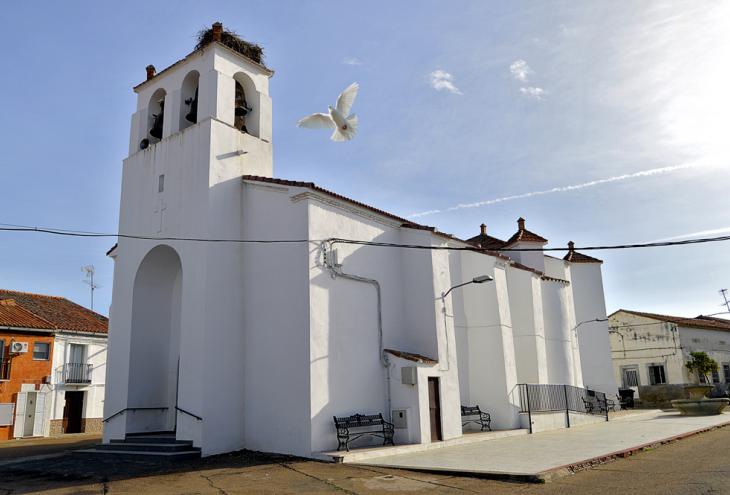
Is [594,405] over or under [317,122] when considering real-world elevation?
under

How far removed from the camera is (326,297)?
1413 cm

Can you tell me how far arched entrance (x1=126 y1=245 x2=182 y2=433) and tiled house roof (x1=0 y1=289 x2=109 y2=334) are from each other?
12.3m

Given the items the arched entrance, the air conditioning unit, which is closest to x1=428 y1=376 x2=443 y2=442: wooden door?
the arched entrance

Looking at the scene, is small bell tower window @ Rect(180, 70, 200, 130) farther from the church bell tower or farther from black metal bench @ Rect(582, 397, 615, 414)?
black metal bench @ Rect(582, 397, 615, 414)

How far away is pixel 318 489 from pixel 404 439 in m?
5.32

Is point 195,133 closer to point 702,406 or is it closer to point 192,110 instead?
point 192,110

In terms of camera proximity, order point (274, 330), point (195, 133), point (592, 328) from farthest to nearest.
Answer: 1. point (592, 328)
2. point (195, 133)
3. point (274, 330)

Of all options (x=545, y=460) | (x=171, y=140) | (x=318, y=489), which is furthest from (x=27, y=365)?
(x=545, y=460)

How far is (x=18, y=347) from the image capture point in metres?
24.3

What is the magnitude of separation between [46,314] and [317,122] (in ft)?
70.8

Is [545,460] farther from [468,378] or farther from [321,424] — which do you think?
[468,378]

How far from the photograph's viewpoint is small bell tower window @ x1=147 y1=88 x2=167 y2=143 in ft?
56.0

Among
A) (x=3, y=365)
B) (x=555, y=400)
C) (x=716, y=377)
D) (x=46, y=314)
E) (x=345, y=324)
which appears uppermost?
(x=46, y=314)

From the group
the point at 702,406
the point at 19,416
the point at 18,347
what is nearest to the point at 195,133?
the point at 18,347
